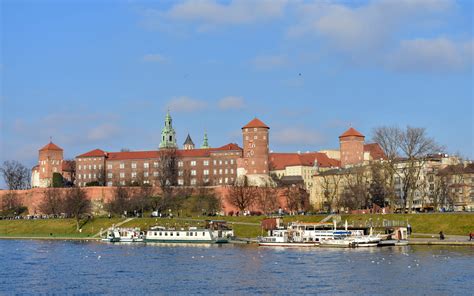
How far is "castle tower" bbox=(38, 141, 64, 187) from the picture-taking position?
501 ft

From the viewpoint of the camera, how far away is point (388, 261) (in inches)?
2196

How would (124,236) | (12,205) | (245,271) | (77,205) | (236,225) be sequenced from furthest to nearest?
(12,205) < (77,205) < (236,225) < (124,236) < (245,271)

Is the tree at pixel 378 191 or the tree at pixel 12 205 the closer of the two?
the tree at pixel 378 191

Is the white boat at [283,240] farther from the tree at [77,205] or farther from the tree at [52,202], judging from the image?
the tree at [52,202]

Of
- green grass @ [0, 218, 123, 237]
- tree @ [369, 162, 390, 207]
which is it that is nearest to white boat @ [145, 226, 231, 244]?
green grass @ [0, 218, 123, 237]

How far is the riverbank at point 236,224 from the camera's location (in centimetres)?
7681

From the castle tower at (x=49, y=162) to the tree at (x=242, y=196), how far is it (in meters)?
46.4

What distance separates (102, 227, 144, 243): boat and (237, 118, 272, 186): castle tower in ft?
151

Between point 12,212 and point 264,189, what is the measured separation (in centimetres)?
4104

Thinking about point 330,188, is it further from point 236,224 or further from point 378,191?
point 236,224

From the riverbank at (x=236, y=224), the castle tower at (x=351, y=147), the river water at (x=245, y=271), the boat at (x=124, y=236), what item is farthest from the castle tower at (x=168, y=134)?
the river water at (x=245, y=271)

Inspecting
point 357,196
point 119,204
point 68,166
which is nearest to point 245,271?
point 357,196

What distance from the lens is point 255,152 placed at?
13525cm

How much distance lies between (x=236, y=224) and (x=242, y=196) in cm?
2265
